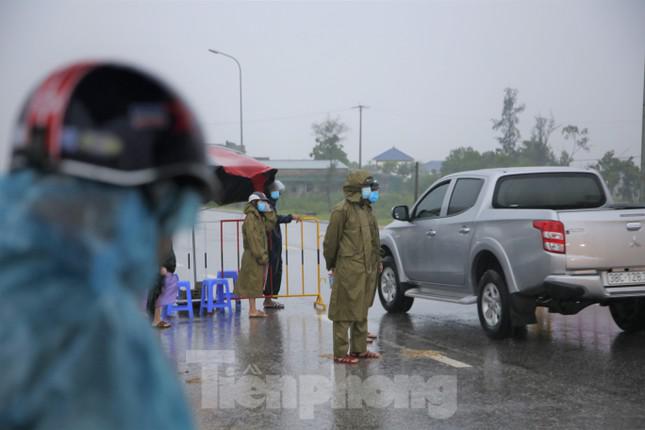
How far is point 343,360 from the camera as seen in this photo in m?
7.95

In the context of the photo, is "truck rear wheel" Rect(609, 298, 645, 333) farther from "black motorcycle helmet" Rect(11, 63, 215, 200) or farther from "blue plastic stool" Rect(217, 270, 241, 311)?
"black motorcycle helmet" Rect(11, 63, 215, 200)

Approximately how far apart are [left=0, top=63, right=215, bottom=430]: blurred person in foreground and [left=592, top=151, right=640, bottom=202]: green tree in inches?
1656

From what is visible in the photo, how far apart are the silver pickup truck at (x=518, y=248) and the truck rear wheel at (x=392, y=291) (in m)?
0.01

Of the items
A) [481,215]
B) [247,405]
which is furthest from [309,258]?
[247,405]

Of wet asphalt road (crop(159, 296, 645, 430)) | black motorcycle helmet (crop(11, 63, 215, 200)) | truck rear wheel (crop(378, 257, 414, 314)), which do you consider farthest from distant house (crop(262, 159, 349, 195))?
black motorcycle helmet (crop(11, 63, 215, 200))

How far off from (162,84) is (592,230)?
762 cm

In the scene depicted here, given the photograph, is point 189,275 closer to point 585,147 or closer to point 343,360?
point 343,360

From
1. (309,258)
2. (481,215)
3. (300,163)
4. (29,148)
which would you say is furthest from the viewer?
(300,163)

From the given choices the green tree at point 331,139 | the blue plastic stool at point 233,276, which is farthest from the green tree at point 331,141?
the blue plastic stool at point 233,276

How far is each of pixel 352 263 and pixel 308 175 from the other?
76754mm

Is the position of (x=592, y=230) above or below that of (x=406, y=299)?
above

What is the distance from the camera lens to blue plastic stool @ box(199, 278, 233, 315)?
11516mm

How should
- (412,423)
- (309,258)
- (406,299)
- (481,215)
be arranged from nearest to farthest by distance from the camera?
(412,423) → (481,215) → (406,299) → (309,258)

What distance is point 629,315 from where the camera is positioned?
967cm
